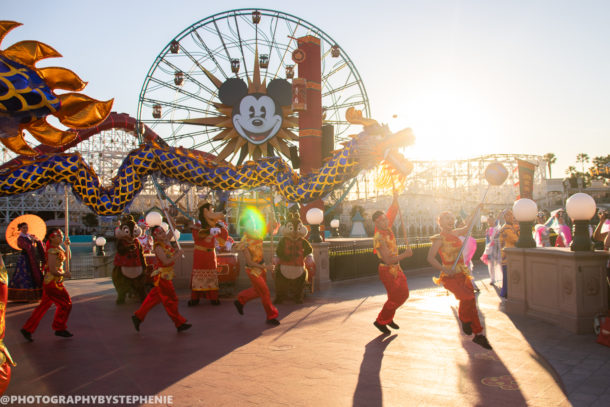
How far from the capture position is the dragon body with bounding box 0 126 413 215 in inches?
372

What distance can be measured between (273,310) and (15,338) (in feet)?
12.5

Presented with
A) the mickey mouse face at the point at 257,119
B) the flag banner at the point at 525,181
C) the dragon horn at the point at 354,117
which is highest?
the mickey mouse face at the point at 257,119

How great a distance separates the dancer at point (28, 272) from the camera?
9.57 m

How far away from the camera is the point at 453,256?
5902 millimetres

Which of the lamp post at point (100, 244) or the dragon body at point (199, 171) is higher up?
the dragon body at point (199, 171)

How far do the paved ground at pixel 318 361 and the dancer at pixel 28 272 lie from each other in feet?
6.39

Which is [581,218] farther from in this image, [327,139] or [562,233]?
[327,139]

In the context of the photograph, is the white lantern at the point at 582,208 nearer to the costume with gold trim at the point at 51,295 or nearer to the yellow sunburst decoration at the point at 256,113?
the costume with gold trim at the point at 51,295

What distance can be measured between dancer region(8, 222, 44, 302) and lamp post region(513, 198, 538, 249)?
32.2 ft

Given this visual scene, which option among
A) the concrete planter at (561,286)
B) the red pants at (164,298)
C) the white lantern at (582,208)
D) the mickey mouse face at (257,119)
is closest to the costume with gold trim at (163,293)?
the red pants at (164,298)

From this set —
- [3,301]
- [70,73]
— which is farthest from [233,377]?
[70,73]

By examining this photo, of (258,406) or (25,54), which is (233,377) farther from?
(25,54)

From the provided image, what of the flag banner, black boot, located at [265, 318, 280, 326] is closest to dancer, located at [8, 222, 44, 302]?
black boot, located at [265, 318, 280, 326]

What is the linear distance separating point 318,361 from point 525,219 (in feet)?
15.8
